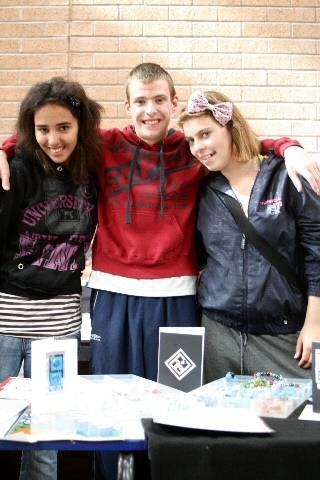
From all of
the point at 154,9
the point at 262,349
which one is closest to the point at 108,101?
the point at 154,9

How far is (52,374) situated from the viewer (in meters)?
1.59

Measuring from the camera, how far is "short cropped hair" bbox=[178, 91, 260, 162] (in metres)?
Result: 2.10

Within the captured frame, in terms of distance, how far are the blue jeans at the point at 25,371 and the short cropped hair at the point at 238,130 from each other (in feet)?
3.46

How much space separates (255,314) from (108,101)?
2.27 m

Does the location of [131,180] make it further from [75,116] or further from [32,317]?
[32,317]

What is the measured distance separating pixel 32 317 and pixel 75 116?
A: 803 millimetres

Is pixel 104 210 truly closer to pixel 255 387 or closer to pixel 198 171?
pixel 198 171

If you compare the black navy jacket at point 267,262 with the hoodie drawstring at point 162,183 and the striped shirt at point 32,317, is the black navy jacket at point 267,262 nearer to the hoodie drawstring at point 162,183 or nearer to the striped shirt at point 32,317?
the hoodie drawstring at point 162,183

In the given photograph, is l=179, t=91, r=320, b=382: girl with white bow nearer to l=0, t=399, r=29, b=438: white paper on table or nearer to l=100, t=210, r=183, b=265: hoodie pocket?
l=100, t=210, r=183, b=265: hoodie pocket

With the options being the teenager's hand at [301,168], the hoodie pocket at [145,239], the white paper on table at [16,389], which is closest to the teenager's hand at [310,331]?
the teenager's hand at [301,168]

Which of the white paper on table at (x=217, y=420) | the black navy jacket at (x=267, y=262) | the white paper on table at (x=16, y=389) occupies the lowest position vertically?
the white paper on table at (x=16, y=389)

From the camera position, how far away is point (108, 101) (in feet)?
12.3

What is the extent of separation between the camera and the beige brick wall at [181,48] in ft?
12.3

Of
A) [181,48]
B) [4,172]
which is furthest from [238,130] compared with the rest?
[181,48]
